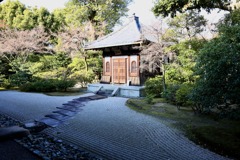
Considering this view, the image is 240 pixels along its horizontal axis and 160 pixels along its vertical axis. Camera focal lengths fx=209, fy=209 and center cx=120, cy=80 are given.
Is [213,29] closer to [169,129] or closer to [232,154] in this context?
[169,129]

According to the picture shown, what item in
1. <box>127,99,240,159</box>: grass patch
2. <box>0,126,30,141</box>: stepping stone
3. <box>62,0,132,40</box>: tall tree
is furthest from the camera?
<box>62,0,132,40</box>: tall tree

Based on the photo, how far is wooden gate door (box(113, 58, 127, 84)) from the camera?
608 inches

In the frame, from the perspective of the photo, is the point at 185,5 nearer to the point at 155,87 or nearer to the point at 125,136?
the point at 155,87

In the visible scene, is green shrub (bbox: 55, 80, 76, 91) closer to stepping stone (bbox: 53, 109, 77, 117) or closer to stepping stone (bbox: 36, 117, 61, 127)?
stepping stone (bbox: 53, 109, 77, 117)

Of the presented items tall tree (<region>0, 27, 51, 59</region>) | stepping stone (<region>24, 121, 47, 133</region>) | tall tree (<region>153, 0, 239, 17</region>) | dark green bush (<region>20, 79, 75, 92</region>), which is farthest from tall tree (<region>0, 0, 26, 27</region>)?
stepping stone (<region>24, 121, 47, 133</region>)

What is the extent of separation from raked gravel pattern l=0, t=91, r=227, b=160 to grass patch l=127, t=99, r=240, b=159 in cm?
38

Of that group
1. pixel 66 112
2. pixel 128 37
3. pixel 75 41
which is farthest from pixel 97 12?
pixel 66 112

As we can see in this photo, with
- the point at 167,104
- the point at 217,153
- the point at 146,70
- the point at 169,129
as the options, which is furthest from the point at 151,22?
the point at 217,153

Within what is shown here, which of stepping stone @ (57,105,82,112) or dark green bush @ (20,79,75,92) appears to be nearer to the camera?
stepping stone @ (57,105,82,112)

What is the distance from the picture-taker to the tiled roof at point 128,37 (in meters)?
13.4

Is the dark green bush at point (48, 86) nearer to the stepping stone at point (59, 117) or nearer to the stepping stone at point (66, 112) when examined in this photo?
the stepping stone at point (66, 112)

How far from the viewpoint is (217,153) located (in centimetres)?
470

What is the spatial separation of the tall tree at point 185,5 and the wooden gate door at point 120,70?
5.44 metres

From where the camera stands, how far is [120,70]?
51.5ft
